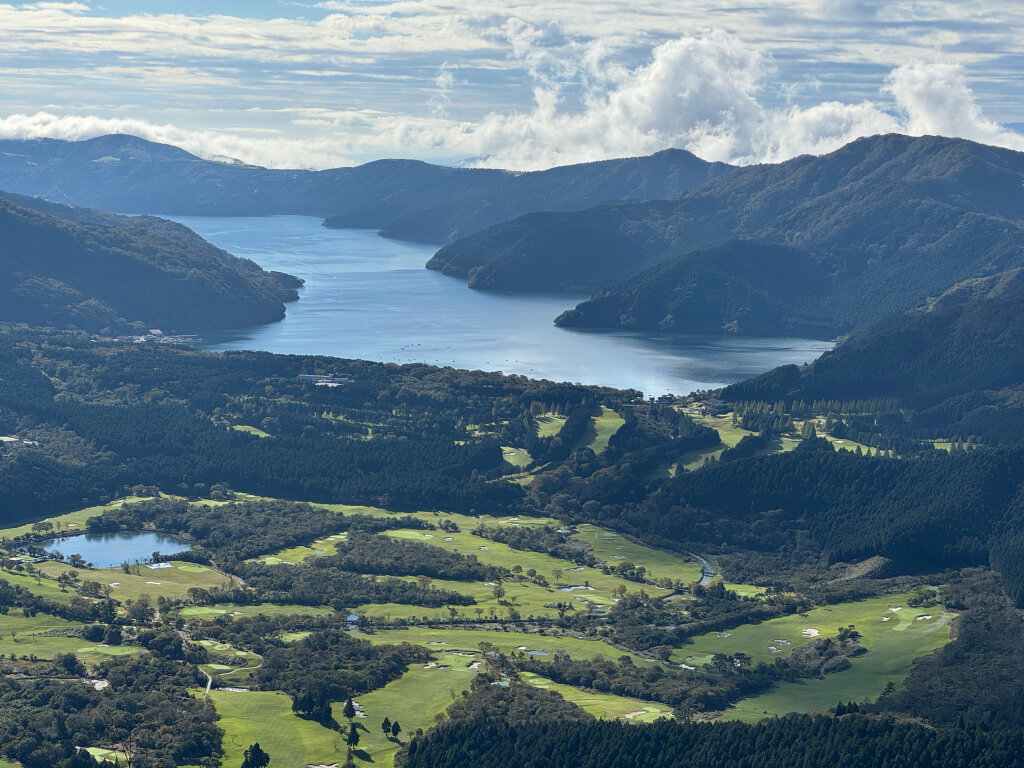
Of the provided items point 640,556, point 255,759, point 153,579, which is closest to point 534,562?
point 640,556

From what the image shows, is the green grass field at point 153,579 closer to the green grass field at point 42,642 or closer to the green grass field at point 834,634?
the green grass field at point 42,642

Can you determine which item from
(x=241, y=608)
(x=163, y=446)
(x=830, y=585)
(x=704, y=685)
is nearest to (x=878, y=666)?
(x=704, y=685)

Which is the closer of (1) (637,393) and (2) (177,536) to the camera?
(2) (177,536)

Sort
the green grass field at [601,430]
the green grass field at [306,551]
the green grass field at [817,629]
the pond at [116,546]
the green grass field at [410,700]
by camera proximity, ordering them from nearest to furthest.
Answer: the green grass field at [410,700] → the green grass field at [817,629] → the green grass field at [306,551] → the pond at [116,546] → the green grass field at [601,430]

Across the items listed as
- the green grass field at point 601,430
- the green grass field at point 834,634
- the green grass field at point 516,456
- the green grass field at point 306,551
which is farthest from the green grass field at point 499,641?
the green grass field at point 601,430

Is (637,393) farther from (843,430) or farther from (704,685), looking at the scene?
(704,685)

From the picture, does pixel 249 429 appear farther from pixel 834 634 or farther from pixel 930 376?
pixel 930 376
